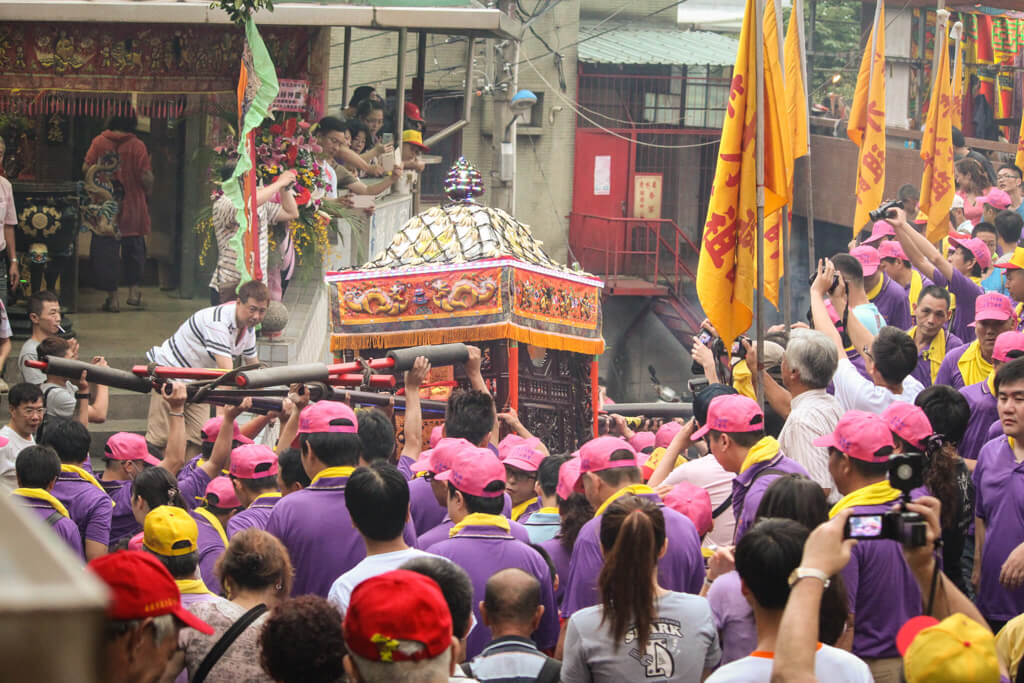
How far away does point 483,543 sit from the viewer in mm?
4719

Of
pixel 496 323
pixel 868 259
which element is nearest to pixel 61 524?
pixel 496 323

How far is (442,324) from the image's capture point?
9.51m

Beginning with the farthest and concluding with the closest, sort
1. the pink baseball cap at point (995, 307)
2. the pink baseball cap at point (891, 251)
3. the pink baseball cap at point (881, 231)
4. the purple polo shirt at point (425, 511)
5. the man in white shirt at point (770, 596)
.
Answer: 1. the pink baseball cap at point (881, 231)
2. the pink baseball cap at point (891, 251)
3. the pink baseball cap at point (995, 307)
4. the purple polo shirt at point (425, 511)
5. the man in white shirt at point (770, 596)

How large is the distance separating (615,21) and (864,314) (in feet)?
69.4

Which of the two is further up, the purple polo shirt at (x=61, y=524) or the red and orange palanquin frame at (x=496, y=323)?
the red and orange palanquin frame at (x=496, y=323)

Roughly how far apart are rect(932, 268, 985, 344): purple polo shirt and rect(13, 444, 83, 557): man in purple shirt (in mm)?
5666

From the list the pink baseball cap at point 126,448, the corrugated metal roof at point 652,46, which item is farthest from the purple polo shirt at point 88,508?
the corrugated metal roof at point 652,46

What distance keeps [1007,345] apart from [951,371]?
1.01 m

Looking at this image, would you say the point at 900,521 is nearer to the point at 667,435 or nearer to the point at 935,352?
the point at 667,435

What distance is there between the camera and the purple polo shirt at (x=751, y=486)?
185 inches

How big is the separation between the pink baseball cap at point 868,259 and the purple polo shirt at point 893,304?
22 centimetres

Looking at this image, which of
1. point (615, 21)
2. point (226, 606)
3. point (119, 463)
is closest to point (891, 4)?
point (615, 21)

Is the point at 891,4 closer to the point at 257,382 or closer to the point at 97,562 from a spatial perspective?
the point at 257,382

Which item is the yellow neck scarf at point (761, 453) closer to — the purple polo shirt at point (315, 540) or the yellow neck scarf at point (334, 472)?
the purple polo shirt at point (315, 540)
